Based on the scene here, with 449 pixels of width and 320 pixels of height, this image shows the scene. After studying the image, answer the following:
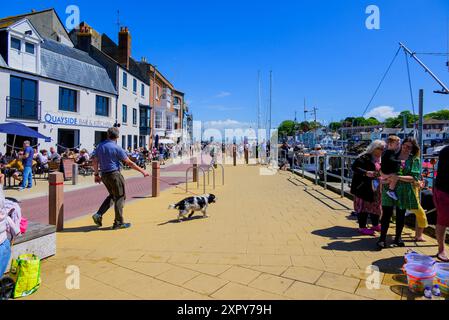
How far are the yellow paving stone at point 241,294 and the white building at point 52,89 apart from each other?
2011cm

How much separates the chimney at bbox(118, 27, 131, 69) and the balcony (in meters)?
15.0

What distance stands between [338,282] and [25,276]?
3.22 m

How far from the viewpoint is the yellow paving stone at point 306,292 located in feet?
10.3

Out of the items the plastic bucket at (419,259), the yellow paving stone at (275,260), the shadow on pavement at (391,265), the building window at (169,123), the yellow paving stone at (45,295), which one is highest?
the building window at (169,123)

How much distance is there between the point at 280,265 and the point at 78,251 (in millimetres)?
2866

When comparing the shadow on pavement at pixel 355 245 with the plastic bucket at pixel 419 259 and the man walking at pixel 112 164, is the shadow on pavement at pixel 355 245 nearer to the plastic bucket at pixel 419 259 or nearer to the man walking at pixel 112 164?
the plastic bucket at pixel 419 259

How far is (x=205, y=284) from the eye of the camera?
3.44m

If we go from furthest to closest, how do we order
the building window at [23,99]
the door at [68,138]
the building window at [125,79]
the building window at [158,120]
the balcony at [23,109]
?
1. the building window at [158,120]
2. the building window at [125,79]
3. the door at [68,138]
4. the building window at [23,99]
5. the balcony at [23,109]

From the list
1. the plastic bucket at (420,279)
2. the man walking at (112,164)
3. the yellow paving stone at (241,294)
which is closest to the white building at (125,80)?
the man walking at (112,164)

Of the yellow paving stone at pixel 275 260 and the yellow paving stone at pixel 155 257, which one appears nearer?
the yellow paving stone at pixel 275 260

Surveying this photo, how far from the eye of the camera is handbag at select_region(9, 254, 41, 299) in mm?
3154

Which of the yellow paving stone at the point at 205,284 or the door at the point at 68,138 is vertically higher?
the door at the point at 68,138

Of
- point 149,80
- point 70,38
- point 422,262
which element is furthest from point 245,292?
point 149,80

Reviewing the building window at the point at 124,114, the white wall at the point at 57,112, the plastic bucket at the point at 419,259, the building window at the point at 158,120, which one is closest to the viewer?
the plastic bucket at the point at 419,259
